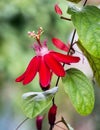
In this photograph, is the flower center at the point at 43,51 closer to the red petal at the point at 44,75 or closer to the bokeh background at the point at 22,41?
the red petal at the point at 44,75

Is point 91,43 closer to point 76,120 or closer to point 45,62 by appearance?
point 45,62

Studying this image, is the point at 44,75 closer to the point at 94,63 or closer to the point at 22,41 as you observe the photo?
the point at 94,63

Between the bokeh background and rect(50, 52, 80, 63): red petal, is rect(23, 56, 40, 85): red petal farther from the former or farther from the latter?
the bokeh background

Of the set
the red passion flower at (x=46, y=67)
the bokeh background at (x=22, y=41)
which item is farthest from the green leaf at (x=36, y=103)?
the bokeh background at (x=22, y=41)

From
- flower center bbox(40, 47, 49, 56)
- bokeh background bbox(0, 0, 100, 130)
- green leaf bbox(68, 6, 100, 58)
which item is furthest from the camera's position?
bokeh background bbox(0, 0, 100, 130)

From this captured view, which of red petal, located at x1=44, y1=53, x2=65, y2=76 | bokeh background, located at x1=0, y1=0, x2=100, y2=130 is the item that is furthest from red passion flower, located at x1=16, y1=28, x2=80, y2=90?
bokeh background, located at x1=0, y1=0, x2=100, y2=130
